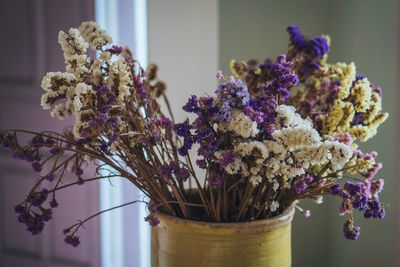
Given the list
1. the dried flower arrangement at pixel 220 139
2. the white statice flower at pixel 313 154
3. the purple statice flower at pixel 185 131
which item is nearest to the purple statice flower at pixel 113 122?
the dried flower arrangement at pixel 220 139

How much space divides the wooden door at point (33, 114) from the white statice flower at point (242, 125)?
37.9 inches

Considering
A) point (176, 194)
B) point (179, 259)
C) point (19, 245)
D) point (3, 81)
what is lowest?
point (19, 245)

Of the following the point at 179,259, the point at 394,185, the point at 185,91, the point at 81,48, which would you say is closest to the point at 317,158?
the point at 179,259

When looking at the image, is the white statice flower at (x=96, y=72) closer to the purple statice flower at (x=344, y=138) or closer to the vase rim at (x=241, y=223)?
the vase rim at (x=241, y=223)

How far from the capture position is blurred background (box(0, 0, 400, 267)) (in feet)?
4.82

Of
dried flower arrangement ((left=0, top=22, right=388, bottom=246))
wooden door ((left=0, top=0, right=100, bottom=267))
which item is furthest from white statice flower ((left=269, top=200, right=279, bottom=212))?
wooden door ((left=0, top=0, right=100, bottom=267))

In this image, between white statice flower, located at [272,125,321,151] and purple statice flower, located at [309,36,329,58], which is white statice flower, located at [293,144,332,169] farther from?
purple statice flower, located at [309,36,329,58]

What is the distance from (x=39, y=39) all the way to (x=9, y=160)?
461 mm

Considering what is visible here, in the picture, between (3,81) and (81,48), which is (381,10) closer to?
(81,48)

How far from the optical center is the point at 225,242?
103cm

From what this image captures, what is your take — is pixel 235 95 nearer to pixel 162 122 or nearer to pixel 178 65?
pixel 162 122

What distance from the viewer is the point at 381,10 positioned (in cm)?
145

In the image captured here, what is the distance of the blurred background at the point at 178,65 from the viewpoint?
147cm

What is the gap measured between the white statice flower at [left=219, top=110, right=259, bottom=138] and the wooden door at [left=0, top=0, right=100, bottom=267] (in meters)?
0.96
